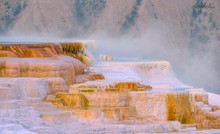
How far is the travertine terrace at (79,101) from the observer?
44.2ft

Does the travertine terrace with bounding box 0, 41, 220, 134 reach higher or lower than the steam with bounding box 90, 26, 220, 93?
higher

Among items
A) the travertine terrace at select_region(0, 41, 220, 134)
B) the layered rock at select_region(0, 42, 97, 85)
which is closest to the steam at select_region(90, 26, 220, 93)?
the travertine terrace at select_region(0, 41, 220, 134)

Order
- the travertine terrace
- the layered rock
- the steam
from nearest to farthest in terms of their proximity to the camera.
Answer: the travertine terrace < the layered rock < the steam

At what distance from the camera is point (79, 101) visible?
1560 cm

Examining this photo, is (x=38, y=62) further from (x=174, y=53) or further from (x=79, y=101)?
(x=174, y=53)

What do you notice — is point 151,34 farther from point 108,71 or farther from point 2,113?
point 2,113

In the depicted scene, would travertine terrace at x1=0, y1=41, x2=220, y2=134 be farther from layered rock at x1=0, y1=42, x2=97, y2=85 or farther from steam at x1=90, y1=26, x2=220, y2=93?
steam at x1=90, y1=26, x2=220, y2=93

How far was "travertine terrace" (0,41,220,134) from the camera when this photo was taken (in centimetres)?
1347

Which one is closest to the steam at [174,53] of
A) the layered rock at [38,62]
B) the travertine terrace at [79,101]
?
the travertine terrace at [79,101]

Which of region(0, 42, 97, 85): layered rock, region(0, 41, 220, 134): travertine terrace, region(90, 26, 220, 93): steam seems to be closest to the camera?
region(0, 41, 220, 134): travertine terrace

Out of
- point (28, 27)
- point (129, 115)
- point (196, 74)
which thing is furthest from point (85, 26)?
point (129, 115)

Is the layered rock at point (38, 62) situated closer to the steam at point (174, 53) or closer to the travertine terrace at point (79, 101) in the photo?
the travertine terrace at point (79, 101)

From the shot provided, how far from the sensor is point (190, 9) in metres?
44.1

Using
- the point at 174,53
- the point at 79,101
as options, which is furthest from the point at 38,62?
the point at 174,53
